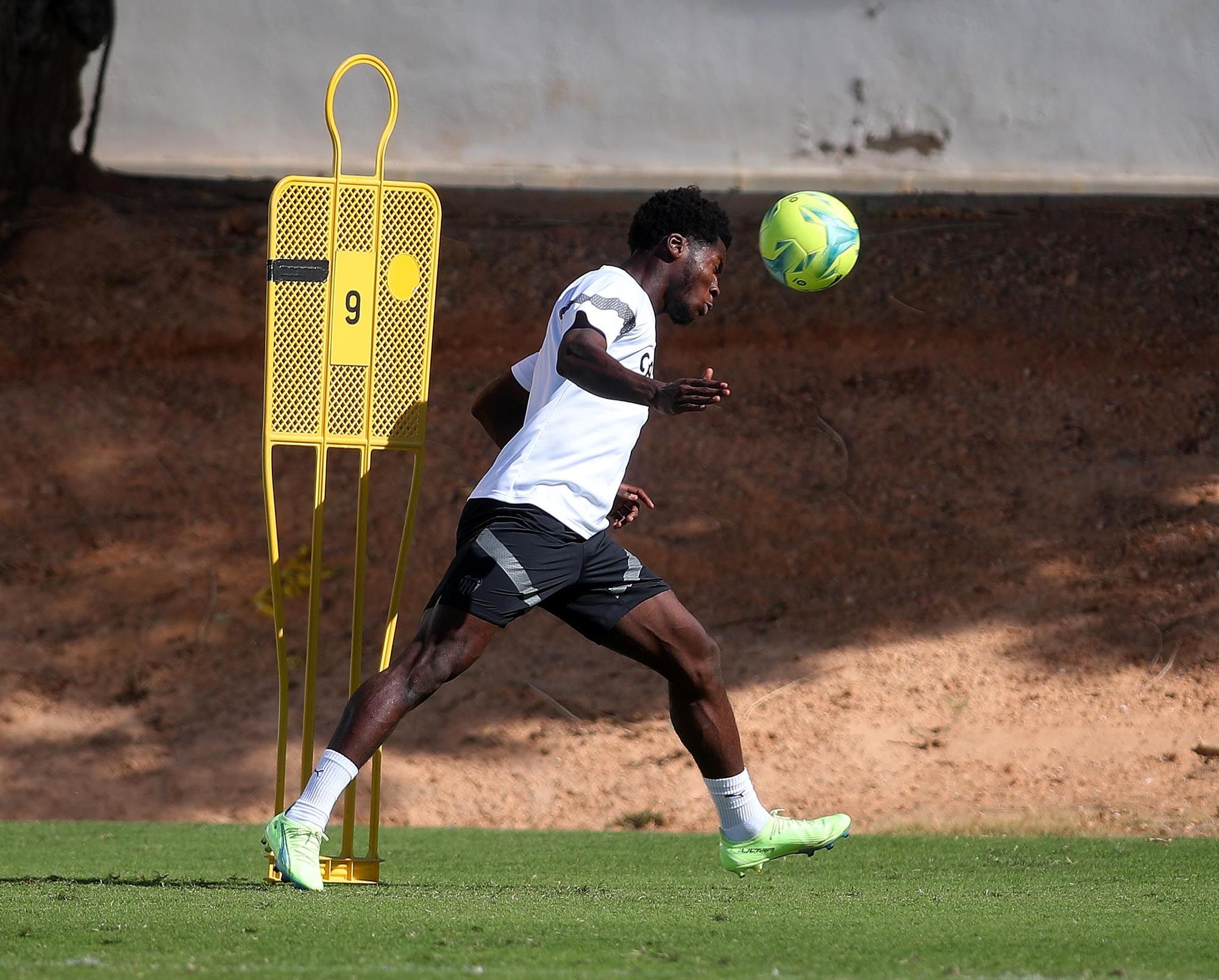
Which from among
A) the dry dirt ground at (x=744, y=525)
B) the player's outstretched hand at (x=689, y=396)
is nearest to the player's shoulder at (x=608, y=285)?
the player's outstretched hand at (x=689, y=396)

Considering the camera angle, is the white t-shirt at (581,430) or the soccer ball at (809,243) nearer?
the white t-shirt at (581,430)

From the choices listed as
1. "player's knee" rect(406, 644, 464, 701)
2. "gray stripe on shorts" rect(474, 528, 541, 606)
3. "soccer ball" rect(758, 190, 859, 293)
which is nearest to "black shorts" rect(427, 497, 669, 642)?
"gray stripe on shorts" rect(474, 528, 541, 606)

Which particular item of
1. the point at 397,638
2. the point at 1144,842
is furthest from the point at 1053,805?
the point at 397,638

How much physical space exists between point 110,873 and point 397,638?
4303mm

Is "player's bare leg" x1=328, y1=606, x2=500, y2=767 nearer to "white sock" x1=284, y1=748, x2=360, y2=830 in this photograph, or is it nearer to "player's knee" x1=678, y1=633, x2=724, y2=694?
"white sock" x1=284, y1=748, x2=360, y2=830

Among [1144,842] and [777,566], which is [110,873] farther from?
[777,566]

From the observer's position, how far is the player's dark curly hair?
481 centimetres

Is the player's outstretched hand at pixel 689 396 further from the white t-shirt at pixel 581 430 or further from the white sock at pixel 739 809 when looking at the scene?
the white sock at pixel 739 809

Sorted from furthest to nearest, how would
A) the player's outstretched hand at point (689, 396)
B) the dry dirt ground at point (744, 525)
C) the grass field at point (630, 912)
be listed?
the dry dirt ground at point (744, 525) → the player's outstretched hand at point (689, 396) → the grass field at point (630, 912)

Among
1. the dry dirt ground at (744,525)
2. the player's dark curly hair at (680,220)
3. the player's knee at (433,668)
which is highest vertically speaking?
the player's dark curly hair at (680,220)

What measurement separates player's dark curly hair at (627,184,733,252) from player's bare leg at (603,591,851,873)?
1.17m

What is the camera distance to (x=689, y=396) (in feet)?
13.5

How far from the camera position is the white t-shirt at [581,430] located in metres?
4.48

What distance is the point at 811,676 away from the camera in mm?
8648
